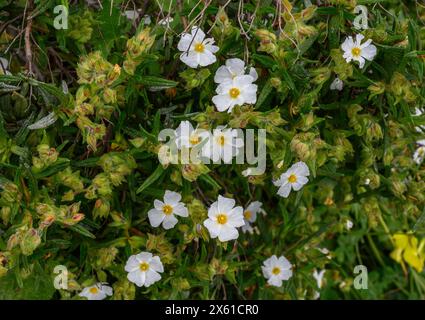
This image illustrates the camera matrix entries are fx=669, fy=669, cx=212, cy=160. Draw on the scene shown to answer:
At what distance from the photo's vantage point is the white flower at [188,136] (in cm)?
138

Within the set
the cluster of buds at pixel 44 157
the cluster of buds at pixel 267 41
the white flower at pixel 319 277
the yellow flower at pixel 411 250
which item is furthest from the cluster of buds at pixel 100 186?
the yellow flower at pixel 411 250

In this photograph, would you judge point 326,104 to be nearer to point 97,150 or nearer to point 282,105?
point 282,105

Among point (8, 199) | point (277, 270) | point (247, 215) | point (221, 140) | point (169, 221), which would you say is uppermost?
point (221, 140)

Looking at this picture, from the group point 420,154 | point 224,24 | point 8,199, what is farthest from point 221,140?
point 420,154

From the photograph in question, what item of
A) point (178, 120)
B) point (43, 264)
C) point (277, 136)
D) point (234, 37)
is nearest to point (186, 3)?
point (234, 37)

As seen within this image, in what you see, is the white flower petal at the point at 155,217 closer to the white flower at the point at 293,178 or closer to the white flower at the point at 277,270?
the white flower at the point at 293,178

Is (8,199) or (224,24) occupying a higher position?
(224,24)

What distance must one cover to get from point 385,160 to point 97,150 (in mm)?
698

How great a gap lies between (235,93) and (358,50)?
0.29m

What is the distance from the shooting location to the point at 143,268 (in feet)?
5.20

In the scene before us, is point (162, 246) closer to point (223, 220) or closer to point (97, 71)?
point (223, 220)

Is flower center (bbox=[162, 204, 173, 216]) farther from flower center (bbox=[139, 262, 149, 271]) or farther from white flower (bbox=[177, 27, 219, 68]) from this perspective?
white flower (bbox=[177, 27, 219, 68])

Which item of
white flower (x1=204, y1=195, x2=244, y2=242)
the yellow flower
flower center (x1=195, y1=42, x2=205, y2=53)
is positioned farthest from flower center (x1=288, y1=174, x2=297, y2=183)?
the yellow flower

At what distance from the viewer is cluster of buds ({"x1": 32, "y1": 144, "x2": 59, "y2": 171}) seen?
4.45ft
